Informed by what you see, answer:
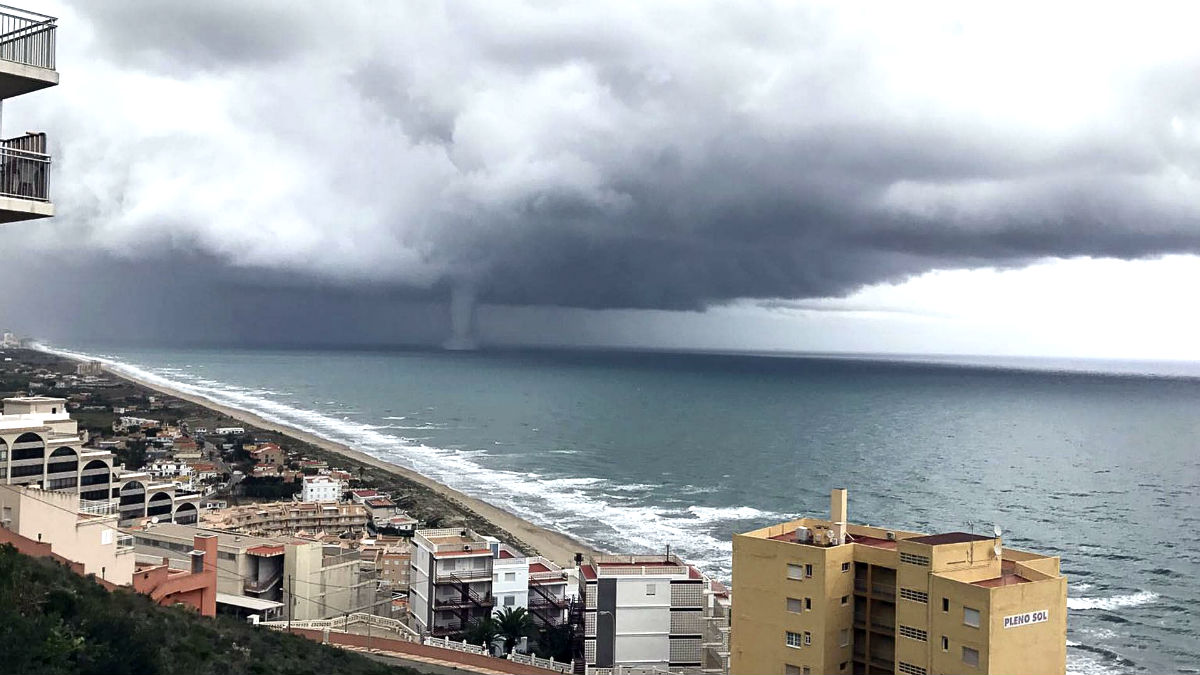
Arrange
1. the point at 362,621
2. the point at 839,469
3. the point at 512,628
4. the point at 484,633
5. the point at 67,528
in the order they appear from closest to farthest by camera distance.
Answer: the point at 67,528 < the point at 484,633 < the point at 512,628 < the point at 362,621 < the point at 839,469

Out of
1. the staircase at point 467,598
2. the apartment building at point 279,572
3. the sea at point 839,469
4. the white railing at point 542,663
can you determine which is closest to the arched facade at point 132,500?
the apartment building at point 279,572

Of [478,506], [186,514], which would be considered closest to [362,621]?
[186,514]

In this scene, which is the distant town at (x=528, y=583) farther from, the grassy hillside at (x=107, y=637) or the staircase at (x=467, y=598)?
the grassy hillside at (x=107, y=637)

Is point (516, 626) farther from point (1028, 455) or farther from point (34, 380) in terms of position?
point (34, 380)

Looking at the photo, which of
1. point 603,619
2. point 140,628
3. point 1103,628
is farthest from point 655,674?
point 1103,628

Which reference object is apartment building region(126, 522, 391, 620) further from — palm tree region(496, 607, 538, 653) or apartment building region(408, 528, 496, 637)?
palm tree region(496, 607, 538, 653)

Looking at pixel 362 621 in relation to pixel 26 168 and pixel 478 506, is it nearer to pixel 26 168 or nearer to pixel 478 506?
pixel 26 168
